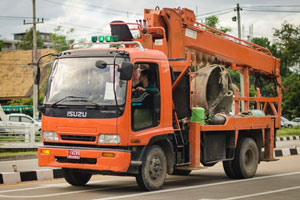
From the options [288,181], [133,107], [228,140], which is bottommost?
[288,181]

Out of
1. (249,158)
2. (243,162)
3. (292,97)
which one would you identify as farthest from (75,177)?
(292,97)

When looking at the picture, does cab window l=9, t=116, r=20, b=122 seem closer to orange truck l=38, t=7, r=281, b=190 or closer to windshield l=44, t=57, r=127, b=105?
orange truck l=38, t=7, r=281, b=190

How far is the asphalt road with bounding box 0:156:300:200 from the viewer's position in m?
9.73

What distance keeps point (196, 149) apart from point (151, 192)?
1.66 m

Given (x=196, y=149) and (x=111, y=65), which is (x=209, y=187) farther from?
(x=111, y=65)

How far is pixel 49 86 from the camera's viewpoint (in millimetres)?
10406

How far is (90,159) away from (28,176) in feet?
9.62

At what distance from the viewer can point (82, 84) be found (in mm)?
10102

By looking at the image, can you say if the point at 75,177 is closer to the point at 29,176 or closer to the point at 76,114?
the point at 29,176

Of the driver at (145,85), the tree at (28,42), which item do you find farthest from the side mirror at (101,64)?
the tree at (28,42)

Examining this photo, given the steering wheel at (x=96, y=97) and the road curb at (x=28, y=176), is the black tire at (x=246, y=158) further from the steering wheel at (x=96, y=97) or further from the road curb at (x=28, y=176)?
the steering wheel at (x=96, y=97)

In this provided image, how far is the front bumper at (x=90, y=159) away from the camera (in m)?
9.70

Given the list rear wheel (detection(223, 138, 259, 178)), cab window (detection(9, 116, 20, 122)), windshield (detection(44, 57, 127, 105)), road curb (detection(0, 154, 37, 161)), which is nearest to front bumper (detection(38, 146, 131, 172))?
windshield (detection(44, 57, 127, 105))

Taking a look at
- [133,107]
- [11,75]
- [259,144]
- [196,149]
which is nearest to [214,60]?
[259,144]
